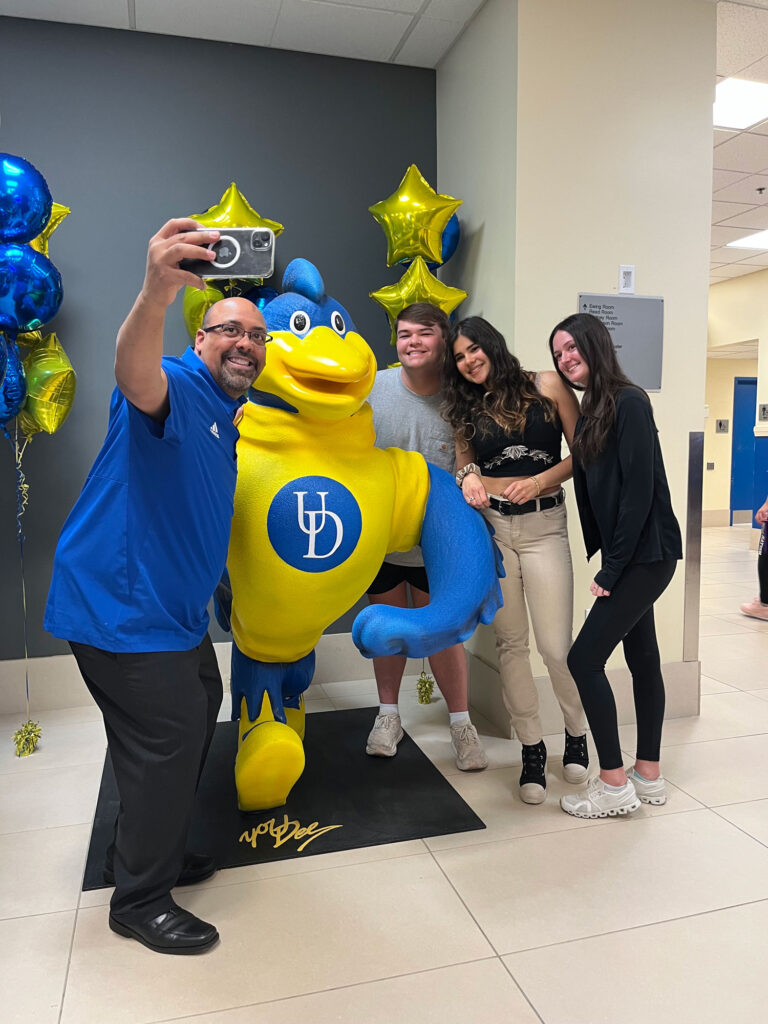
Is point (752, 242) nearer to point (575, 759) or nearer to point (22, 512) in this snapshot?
point (575, 759)

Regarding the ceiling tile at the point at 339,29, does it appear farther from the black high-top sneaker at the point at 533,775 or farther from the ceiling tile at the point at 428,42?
the black high-top sneaker at the point at 533,775

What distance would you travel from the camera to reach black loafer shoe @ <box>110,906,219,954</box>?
169 cm

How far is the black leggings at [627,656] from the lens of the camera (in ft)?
7.15

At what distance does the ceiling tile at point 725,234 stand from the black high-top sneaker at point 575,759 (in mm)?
5344

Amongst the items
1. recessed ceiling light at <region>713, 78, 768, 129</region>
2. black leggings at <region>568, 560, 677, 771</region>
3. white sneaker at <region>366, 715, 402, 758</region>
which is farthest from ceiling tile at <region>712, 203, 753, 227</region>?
white sneaker at <region>366, 715, 402, 758</region>

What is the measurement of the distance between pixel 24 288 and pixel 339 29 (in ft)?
5.73

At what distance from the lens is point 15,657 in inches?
129

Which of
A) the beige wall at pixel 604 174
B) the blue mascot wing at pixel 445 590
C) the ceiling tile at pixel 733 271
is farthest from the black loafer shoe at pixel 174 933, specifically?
the ceiling tile at pixel 733 271

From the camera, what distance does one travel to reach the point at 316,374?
202 centimetres

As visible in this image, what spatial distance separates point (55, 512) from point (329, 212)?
1.79 meters

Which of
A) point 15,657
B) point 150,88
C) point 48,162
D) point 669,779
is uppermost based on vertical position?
point 150,88

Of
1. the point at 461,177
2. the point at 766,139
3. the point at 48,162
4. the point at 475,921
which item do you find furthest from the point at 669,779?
the point at 766,139

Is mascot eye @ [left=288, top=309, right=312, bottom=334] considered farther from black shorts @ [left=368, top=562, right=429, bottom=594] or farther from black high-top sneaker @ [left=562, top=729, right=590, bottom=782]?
black high-top sneaker @ [left=562, top=729, right=590, bottom=782]

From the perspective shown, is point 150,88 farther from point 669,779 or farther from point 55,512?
point 669,779
